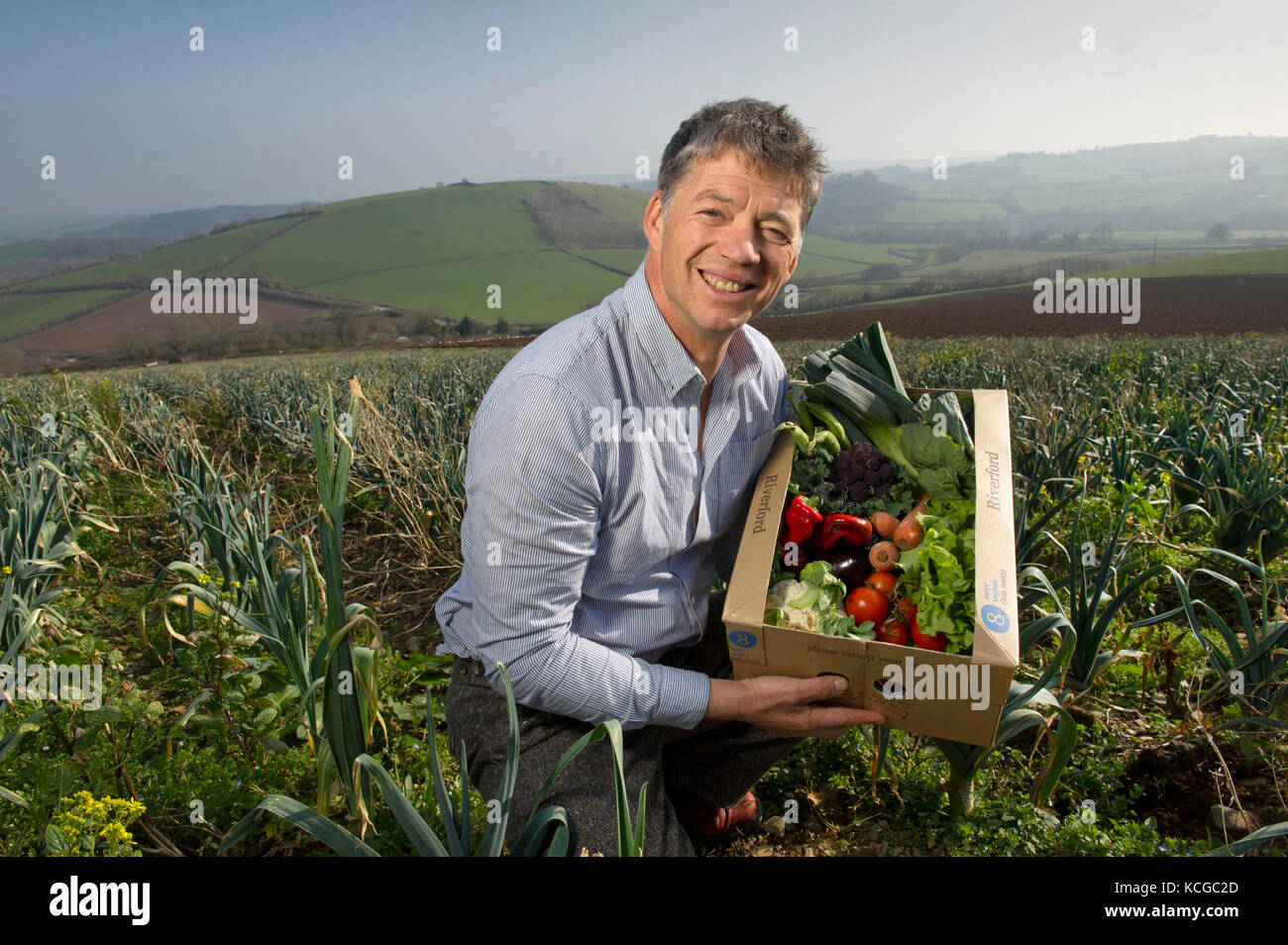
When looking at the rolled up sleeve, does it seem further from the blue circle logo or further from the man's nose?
the blue circle logo

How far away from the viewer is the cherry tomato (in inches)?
72.4

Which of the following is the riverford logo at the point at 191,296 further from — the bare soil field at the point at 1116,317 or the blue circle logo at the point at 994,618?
the bare soil field at the point at 1116,317

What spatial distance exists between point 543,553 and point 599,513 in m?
0.21

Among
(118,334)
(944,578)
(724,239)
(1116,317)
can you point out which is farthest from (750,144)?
(118,334)

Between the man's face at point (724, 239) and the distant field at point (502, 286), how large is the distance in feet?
139

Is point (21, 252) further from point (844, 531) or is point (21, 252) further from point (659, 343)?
point (844, 531)

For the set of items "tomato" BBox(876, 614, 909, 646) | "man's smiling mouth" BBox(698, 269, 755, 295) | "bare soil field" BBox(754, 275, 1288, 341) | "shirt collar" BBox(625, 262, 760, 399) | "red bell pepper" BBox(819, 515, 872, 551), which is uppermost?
"bare soil field" BBox(754, 275, 1288, 341)

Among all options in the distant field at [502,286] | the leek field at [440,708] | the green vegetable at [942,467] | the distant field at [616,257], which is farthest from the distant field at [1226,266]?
the green vegetable at [942,467]

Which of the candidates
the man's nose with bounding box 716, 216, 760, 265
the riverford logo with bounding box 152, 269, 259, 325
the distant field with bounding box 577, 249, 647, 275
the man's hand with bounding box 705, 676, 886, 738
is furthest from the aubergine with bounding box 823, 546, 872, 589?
the distant field with bounding box 577, 249, 647, 275

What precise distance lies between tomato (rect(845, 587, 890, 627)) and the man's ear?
1.04m

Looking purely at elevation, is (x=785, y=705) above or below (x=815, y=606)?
below

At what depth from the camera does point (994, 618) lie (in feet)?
5.18

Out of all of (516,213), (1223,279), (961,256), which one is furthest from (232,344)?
(961,256)

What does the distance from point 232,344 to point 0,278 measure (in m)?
41.3
